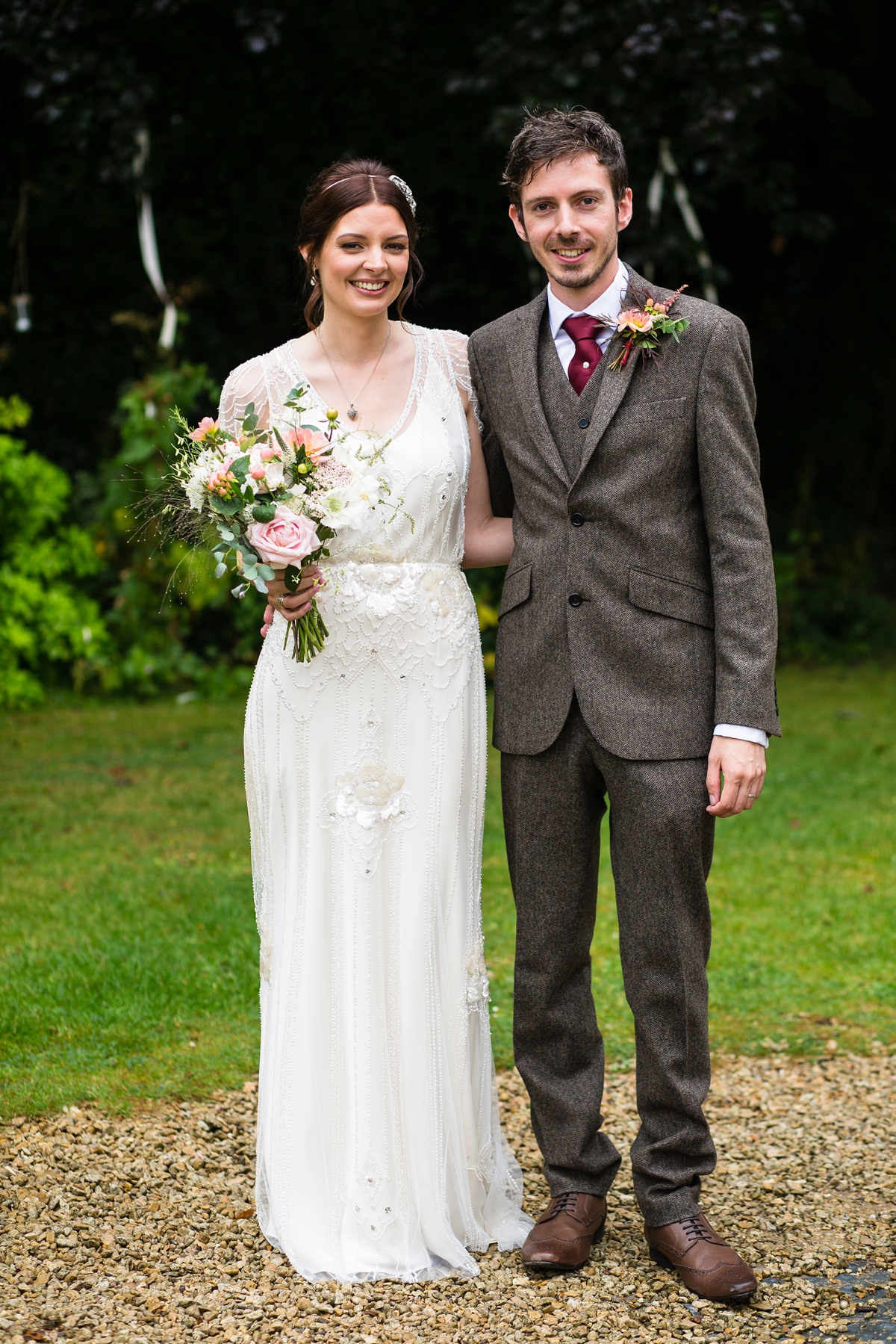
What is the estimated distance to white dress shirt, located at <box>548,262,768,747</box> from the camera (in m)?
3.08

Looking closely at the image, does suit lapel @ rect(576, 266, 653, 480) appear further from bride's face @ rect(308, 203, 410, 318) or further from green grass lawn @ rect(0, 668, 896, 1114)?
green grass lawn @ rect(0, 668, 896, 1114)

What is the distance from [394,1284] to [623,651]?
151cm

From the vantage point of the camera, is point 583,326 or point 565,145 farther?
point 583,326

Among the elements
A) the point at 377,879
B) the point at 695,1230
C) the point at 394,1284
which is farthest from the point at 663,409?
the point at 394,1284

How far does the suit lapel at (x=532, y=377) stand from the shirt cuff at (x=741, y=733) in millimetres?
619

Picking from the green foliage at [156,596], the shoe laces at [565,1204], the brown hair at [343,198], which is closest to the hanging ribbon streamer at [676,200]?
the green foliage at [156,596]

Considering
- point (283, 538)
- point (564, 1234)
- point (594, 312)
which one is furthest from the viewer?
point (564, 1234)

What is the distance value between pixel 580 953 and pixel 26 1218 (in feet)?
4.85

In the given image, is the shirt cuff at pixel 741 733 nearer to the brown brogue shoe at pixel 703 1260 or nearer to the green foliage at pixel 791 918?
the brown brogue shoe at pixel 703 1260

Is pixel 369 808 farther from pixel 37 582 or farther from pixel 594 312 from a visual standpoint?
pixel 37 582

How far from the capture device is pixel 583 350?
309cm

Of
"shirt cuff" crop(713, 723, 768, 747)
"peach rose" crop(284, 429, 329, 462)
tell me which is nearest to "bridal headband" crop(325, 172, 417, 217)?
"peach rose" crop(284, 429, 329, 462)

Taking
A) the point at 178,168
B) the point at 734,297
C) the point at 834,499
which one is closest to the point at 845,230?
the point at 734,297

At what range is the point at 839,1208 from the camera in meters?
3.47
